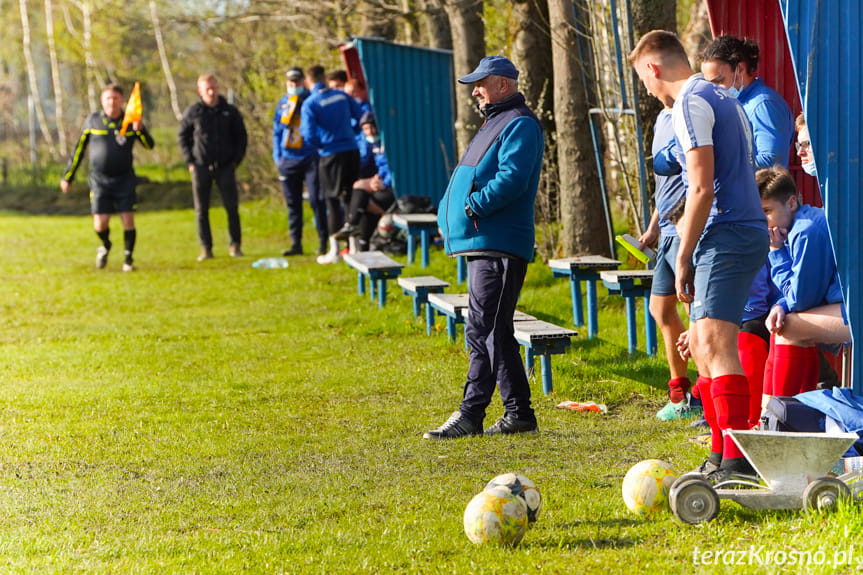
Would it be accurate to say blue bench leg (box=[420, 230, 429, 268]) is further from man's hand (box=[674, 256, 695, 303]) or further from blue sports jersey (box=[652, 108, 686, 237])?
man's hand (box=[674, 256, 695, 303])

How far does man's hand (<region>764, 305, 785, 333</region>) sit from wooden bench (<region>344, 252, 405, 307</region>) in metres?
5.23

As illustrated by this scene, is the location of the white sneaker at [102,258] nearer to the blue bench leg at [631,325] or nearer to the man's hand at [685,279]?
the blue bench leg at [631,325]

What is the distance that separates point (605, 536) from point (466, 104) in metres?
9.57

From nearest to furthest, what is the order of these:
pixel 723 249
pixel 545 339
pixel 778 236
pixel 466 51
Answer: pixel 723 249
pixel 778 236
pixel 545 339
pixel 466 51

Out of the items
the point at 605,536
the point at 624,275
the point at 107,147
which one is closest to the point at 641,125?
the point at 624,275

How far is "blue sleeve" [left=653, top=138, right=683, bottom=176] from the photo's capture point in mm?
5363

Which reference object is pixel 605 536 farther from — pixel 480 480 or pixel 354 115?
pixel 354 115

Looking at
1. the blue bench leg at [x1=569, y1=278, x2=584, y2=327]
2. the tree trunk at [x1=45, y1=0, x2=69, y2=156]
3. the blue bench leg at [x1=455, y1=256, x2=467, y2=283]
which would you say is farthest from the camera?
the tree trunk at [x1=45, y1=0, x2=69, y2=156]

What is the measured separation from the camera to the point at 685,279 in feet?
15.5

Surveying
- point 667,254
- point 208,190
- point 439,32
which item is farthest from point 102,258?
point 667,254

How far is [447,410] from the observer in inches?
266

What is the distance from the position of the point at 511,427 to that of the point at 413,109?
961 cm

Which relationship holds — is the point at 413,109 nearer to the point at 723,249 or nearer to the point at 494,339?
the point at 494,339

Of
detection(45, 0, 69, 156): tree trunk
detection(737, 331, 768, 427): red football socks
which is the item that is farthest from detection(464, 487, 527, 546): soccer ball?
detection(45, 0, 69, 156): tree trunk
